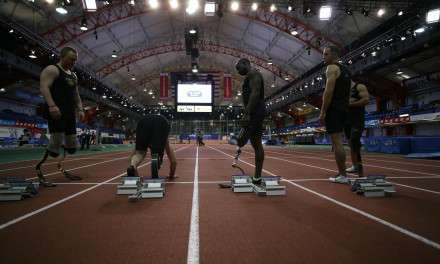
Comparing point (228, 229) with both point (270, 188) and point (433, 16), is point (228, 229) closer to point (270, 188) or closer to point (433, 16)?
point (270, 188)

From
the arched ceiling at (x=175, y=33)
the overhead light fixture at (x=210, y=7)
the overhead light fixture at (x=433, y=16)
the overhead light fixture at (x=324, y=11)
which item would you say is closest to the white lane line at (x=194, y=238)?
the overhead light fixture at (x=210, y=7)

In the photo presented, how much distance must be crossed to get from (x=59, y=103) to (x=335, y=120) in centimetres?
430

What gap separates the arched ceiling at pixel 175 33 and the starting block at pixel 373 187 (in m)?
17.5

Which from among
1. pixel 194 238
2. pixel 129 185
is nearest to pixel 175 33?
pixel 129 185

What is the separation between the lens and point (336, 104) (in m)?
4.12

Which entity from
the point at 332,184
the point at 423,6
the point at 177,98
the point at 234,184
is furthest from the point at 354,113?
the point at 177,98

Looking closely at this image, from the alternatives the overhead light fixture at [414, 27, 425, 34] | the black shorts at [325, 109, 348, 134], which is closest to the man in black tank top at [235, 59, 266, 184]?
the black shorts at [325, 109, 348, 134]

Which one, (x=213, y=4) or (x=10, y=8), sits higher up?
(x=10, y=8)

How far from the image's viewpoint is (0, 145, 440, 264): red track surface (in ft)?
5.21

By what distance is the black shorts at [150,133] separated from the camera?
406 cm

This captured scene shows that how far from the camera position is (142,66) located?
4344 centimetres

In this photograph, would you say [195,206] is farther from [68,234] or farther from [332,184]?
[332,184]

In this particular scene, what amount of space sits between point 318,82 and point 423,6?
12.8m

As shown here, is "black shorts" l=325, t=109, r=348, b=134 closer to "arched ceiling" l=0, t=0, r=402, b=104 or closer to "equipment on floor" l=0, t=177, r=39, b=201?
"equipment on floor" l=0, t=177, r=39, b=201
